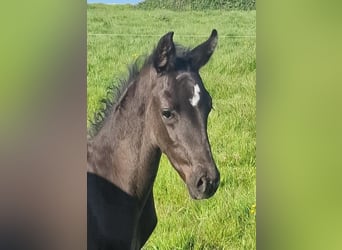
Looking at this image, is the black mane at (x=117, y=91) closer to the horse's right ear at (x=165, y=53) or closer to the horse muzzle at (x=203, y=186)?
the horse's right ear at (x=165, y=53)

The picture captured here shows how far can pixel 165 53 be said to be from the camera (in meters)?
3.75

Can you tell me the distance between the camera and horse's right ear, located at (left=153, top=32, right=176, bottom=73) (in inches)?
147

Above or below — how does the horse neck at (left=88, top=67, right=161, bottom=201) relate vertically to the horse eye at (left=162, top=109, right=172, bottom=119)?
below

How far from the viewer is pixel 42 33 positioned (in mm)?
3770

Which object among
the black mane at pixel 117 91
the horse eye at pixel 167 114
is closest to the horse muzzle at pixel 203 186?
the horse eye at pixel 167 114

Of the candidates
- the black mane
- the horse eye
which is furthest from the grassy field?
the horse eye

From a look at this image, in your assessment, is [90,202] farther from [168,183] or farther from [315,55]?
[315,55]

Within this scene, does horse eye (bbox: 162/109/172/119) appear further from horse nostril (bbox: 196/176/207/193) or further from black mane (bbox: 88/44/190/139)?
horse nostril (bbox: 196/176/207/193)

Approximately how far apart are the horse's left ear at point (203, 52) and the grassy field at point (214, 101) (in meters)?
0.03

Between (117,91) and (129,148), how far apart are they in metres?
0.34

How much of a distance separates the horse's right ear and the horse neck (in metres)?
0.10

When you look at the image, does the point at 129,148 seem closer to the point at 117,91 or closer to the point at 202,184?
the point at 117,91

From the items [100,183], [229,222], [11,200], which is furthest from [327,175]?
[11,200]

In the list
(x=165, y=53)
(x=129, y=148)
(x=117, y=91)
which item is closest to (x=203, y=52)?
(x=165, y=53)
